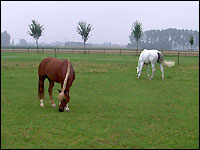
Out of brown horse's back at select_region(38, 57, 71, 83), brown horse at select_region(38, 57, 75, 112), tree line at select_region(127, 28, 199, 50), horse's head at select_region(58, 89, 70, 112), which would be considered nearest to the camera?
horse's head at select_region(58, 89, 70, 112)

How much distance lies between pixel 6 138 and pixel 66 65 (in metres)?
3.04

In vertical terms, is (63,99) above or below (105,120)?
above

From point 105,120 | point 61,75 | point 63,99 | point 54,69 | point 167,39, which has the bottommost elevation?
point 105,120

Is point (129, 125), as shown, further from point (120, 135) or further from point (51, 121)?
point (51, 121)

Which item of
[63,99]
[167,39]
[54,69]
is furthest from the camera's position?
[167,39]

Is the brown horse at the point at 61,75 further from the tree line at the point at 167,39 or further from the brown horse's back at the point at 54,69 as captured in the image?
the tree line at the point at 167,39

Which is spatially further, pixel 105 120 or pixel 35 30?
pixel 35 30

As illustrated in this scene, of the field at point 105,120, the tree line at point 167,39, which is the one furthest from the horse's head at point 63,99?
the tree line at point 167,39

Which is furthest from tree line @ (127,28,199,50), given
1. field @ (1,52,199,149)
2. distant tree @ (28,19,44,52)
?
field @ (1,52,199,149)

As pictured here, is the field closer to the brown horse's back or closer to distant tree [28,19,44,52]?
the brown horse's back

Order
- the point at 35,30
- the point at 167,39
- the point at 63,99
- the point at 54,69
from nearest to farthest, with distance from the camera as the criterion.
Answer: the point at 63,99 < the point at 54,69 < the point at 35,30 < the point at 167,39

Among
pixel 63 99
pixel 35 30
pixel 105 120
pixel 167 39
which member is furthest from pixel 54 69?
pixel 167 39

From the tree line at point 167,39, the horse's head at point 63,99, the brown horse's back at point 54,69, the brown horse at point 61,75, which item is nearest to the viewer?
the horse's head at point 63,99

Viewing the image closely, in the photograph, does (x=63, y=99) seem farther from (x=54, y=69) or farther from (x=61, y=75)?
(x=54, y=69)
